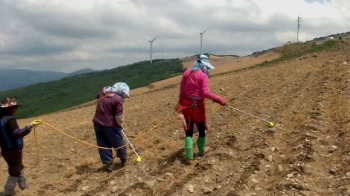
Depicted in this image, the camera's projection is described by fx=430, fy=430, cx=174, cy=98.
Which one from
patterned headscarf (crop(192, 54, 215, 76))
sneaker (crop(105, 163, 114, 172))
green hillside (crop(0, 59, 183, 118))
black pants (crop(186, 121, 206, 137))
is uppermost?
patterned headscarf (crop(192, 54, 215, 76))

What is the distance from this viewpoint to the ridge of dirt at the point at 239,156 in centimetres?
778

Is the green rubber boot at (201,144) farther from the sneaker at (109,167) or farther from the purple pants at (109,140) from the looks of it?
the sneaker at (109,167)

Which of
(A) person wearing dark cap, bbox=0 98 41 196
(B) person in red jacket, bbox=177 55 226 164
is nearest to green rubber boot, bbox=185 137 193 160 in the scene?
(B) person in red jacket, bbox=177 55 226 164

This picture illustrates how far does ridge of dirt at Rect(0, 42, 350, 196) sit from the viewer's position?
778 cm

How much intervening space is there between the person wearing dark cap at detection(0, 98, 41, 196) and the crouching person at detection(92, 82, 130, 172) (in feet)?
5.12

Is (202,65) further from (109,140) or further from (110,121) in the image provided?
(109,140)

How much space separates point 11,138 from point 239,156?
4.67 m

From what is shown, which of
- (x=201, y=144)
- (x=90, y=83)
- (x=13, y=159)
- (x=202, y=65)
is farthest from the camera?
(x=90, y=83)

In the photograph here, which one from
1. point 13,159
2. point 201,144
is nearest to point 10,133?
point 13,159

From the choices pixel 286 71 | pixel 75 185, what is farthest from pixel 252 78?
pixel 75 185

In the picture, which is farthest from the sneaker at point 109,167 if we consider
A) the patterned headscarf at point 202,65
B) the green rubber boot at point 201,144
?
the patterned headscarf at point 202,65

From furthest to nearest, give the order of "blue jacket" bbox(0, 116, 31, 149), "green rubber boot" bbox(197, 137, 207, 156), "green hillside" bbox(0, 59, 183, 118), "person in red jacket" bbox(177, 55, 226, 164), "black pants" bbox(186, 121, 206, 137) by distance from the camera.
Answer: "green hillside" bbox(0, 59, 183, 118)
"green rubber boot" bbox(197, 137, 207, 156)
"black pants" bbox(186, 121, 206, 137)
"person in red jacket" bbox(177, 55, 226, 164)
"blue jacket" bbox(0, 116, 31, 149)

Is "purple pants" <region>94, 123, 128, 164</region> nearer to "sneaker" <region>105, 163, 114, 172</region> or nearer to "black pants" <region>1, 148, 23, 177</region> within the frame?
"sneaker" <region>105, 163, 114, 172</region>

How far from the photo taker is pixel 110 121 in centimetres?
945
